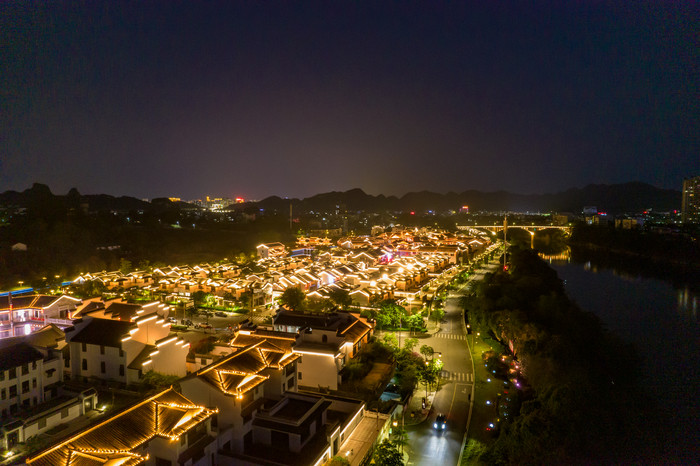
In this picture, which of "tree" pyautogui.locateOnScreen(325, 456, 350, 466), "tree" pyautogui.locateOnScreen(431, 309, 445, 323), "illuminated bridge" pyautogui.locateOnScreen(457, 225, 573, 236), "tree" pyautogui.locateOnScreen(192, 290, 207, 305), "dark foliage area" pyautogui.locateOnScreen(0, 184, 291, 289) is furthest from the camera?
"illuminated bridge" pyautogui.locateOnScreen(457, 225, 573, 236)

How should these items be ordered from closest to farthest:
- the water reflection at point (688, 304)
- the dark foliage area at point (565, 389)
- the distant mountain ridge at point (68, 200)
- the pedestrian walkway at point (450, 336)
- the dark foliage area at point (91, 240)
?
1. the dark foliage area at point (565, 389)
2. the pedestrian walkway at point (450, 336)
3. the water reflection at point (688, 304)
4. the dark foliage area at point (91, 240)
5. the distant mountain ridge at point (68, 200)

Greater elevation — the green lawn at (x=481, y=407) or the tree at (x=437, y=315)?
the tree at (x=437, y=315)

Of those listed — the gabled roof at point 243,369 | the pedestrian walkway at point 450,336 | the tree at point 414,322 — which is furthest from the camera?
the tree at point 414,322

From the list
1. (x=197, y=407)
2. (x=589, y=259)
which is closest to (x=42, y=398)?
(x=197, y=407)

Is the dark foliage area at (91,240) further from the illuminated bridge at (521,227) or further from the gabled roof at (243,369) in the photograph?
the illuminated bridge at (521,227)

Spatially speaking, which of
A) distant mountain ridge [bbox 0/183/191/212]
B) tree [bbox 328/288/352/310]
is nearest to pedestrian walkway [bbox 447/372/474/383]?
tree [bbox 328/288/352/310]

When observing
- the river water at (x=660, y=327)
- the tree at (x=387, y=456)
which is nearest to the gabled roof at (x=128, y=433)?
the tree at (x=387, y=456)

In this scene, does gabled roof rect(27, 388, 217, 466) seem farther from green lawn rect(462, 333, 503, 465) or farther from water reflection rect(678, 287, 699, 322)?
water reflection rect(678, 287, 699, 322)
